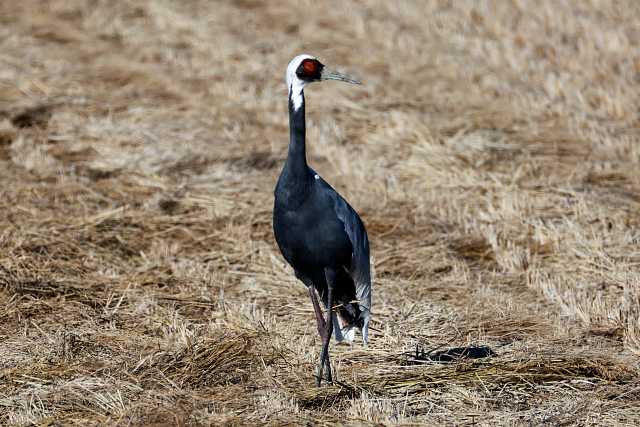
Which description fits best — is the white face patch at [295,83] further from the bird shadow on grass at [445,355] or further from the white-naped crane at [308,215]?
the bird shadow on grass at [445,355]

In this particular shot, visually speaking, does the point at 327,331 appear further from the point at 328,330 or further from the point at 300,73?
the point at 300,73

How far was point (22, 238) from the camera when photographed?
6613mm

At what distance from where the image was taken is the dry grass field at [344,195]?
4387mm

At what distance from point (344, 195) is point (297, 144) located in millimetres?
3963

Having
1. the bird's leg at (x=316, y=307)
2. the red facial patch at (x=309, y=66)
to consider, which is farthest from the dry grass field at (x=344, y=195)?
the red facial patch at (x=309, y=66)

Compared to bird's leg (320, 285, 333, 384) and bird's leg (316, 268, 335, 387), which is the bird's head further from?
bird's leg (320, 285, 333, 384)

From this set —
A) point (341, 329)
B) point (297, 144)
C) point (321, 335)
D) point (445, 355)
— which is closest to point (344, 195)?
point (341, 329)

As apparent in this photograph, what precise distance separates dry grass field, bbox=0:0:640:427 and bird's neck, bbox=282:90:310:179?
132cm

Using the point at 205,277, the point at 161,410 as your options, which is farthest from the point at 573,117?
the point at 161,410

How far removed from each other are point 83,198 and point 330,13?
29.8 ft

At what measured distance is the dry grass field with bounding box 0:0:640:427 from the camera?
4.39 m

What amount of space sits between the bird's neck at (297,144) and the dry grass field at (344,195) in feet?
4.33

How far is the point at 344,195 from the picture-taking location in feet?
27.4

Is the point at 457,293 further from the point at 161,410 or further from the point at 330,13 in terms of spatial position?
the point at 330,13
